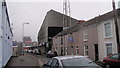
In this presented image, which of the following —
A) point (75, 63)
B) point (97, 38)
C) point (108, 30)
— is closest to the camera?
point (75, 63)

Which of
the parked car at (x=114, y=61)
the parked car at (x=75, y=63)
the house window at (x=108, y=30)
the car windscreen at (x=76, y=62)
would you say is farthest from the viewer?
the house window at (x=108, y=30)

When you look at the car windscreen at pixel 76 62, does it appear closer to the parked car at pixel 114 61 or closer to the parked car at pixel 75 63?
the parked car at pixel 75 63

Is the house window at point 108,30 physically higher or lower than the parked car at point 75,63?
higher

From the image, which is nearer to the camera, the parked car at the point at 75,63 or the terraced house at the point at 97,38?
the parked car at the point at 75,63

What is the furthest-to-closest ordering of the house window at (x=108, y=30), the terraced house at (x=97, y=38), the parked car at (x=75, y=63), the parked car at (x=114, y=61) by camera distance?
the house window at (x=108, y=30) < the terraced house at (x=97, y=38) < the parked car at (x=114, y=61) < the parked car at (x=75, y=63)

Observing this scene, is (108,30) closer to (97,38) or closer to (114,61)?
(97,38)

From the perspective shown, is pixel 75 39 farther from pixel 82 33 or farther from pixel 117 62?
pixel 117 62

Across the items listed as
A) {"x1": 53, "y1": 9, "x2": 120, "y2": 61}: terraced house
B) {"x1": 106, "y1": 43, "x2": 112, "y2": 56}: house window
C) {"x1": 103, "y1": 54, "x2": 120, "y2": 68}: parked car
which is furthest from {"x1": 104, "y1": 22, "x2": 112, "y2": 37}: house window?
{"x1": 103, "y1": 54, "x2": 120, "y2": 68}: parked car

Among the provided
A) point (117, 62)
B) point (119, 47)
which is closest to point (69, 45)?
point (119, 47)

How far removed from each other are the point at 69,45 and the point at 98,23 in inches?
439

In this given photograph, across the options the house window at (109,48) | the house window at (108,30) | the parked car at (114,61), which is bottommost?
the parked car at (114,61)

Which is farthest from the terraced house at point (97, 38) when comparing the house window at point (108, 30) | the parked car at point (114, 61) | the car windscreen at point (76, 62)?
the car windscreen at point (76, 62)

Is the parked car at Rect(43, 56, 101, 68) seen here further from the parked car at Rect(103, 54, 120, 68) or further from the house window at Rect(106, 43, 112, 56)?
the house window at Rect(106, 43, 112, 56)

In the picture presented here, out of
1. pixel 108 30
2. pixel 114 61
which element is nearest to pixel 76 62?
pixel 114 61
